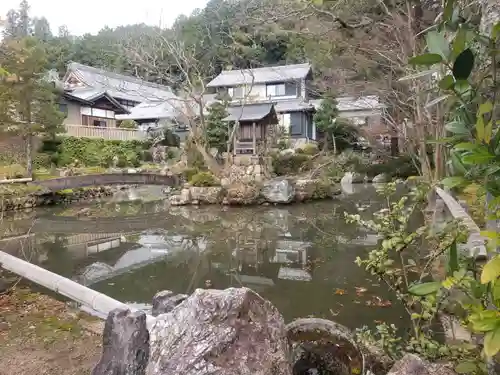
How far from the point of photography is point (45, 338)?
3551 millimetres

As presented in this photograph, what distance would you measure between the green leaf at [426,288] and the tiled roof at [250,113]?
17.1 meters

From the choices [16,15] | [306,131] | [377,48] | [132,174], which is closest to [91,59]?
[16,15]

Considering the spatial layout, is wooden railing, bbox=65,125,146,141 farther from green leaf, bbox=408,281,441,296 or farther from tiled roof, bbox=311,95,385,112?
green leaf, bbox=408,281,441,296

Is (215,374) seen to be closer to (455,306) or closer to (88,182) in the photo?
(455,306)

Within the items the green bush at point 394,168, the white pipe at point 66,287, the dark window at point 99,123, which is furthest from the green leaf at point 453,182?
the dark window at point 99,123

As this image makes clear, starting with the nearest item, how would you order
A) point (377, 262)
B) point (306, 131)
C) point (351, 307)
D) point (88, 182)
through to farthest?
point (377, 262), point (351, 307), point (88, 182), point (306, 131)

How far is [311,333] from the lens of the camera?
2.69 metres

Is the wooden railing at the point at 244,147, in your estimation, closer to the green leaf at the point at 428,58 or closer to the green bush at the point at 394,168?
the green bush at the point at 394,168

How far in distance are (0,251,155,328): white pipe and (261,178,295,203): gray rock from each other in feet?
33.1

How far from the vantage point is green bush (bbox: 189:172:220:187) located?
15.5 m

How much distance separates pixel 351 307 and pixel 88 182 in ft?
41.1

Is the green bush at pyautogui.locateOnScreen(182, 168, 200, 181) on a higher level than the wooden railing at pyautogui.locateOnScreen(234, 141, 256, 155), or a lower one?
lower

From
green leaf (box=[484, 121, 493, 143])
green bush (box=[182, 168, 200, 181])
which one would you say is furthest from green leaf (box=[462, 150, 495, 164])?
green bush (box=[182, 168, 200, 181])

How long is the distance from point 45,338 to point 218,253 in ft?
14.7
